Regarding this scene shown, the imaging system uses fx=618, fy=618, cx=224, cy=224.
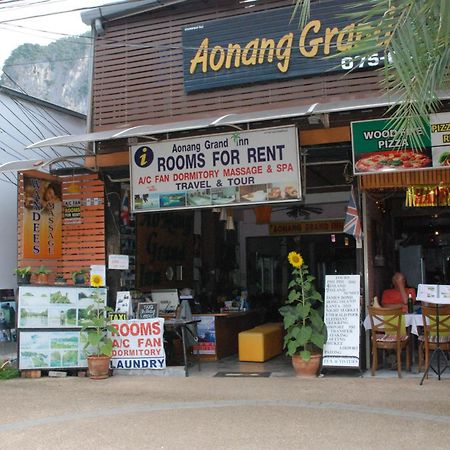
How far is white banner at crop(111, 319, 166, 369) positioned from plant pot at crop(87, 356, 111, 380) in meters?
0.30

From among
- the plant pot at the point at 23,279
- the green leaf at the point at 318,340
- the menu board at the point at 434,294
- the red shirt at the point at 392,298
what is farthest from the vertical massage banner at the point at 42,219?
the menu board at the point at 434,294

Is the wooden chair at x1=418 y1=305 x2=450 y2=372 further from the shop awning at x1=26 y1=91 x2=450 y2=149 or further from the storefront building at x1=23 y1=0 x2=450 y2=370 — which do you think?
the shop awning at x1=26 y1=91 x2=450 y2=149

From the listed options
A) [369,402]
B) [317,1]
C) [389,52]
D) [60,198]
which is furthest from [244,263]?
[389,52]

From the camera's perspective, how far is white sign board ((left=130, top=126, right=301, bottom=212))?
9094 mm

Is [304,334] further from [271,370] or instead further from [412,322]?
[412,322]

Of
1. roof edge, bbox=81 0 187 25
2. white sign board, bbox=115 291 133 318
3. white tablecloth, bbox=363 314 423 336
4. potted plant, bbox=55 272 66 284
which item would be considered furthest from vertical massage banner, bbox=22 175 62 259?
white tablecloth, bbox=363 314 423 336

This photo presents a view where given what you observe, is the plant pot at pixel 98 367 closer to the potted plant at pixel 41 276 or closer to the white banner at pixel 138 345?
the white banner at pixel 138 345

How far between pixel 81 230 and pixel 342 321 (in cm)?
463

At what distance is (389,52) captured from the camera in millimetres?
4648

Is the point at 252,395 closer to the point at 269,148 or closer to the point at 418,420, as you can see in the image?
the point at 418,420

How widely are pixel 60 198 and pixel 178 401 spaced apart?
4817 millimetres

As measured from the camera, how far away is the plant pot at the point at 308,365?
888 centimetres

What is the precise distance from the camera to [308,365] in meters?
8.88

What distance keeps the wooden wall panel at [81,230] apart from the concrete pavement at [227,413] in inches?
87.0
